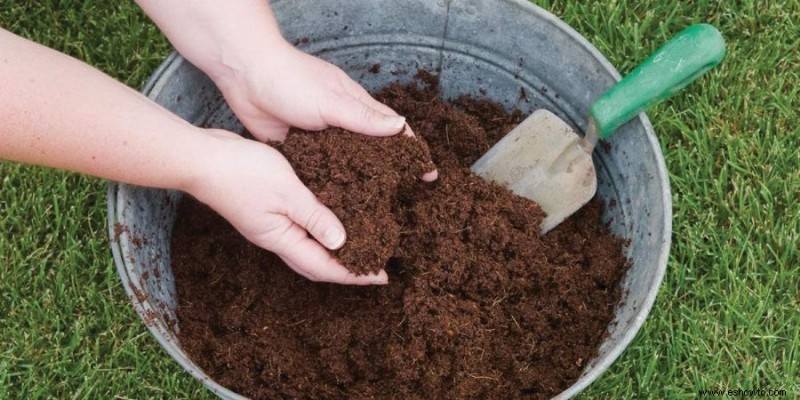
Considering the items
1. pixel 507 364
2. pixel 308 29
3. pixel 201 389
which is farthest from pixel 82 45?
pixel 507 364

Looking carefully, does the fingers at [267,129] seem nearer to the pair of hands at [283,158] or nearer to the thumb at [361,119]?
the pair of hands at [283,158]

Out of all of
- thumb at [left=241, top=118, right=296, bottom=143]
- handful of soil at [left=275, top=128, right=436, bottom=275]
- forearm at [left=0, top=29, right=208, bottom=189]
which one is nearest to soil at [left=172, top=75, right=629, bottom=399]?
handful of soil at [left=275, top=128, right=436, bottom=275]

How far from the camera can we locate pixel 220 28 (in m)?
1.39

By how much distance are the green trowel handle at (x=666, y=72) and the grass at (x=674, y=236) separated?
0.56 meters

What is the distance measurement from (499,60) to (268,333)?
699mm

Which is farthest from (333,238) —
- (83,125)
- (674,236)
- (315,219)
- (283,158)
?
(674,236)

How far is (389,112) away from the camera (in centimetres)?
148

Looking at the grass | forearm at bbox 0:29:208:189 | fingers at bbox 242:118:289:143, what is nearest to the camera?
forearm at bbox 0:29:208:189

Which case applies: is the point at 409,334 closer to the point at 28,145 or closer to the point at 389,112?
the point at 389,112

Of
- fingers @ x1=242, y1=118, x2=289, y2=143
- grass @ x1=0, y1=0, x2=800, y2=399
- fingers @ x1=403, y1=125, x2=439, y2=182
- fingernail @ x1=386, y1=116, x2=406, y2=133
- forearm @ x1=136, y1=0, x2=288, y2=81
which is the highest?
forearm @ x1=136, y1=0, x2=288, y2=81

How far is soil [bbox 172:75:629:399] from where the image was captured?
1356 mm

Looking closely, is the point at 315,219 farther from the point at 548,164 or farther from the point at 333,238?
the point at 548,164

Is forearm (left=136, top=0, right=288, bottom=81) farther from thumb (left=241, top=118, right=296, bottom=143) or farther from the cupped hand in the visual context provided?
thumb (left=241, top=118, right=296, bottom=143)

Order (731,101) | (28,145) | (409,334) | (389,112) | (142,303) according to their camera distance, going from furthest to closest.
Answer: (731,101) < (389,112) < (409,334) < (142,303) < (28,145)
